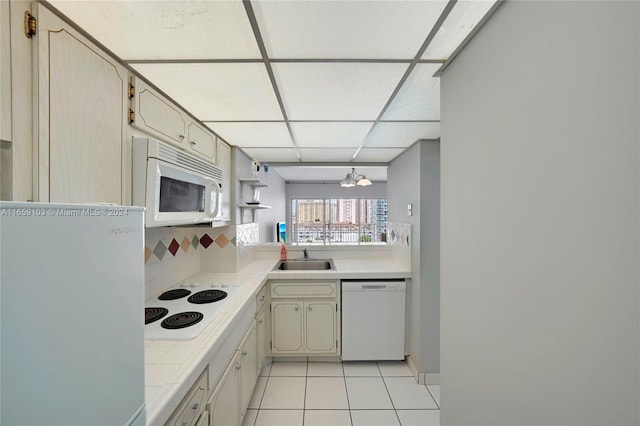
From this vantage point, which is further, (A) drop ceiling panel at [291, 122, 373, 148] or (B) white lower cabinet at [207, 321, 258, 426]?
(A) drop ceiling panel at [291, 122, 373, 148]

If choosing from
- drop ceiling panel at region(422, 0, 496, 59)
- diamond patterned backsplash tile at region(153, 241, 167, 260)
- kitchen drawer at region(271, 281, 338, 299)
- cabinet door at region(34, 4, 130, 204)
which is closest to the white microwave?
cabinet door at region(34, 4, 130, 204)

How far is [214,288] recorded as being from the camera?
203cm

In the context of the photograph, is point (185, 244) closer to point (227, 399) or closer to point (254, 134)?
point (254, 134)

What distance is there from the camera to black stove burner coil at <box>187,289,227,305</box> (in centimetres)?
174

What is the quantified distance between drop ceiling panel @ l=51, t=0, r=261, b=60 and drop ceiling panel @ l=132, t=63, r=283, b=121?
8 centimetres

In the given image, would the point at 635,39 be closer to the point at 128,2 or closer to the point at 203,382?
the point at 128,2

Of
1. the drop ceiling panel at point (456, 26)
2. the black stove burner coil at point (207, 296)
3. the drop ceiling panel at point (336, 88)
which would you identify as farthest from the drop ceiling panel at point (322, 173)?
the drop ceiling panel at point (456, 26)

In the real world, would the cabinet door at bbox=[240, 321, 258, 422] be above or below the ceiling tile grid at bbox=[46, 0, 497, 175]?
below

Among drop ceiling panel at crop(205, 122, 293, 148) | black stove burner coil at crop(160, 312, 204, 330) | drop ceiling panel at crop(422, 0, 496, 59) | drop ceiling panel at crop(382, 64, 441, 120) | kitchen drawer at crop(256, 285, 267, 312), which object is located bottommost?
kitchen drawer at crop(256, 285, 267, 312)

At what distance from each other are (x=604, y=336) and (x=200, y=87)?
1685mm

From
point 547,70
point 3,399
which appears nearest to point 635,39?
point 547,70

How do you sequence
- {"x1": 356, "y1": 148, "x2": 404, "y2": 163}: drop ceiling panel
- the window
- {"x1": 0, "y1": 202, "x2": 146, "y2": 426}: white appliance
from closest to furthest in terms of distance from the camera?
{"x1": 0, "y1": 202, "x2": 146, "y2": 426}: white appliance
{"x1": 356, "y1": 148, "x2": 404, "y2": 163}: drop ceiling panel
the window

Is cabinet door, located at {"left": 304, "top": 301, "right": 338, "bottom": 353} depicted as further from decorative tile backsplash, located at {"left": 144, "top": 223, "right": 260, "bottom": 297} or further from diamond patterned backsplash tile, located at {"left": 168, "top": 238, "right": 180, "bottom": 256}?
diamond patterned backsplash tile, located at {"left": 168, "top": 238, "right": 180, "bottom": 256}

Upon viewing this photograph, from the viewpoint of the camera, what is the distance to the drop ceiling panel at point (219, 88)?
1172 mm
